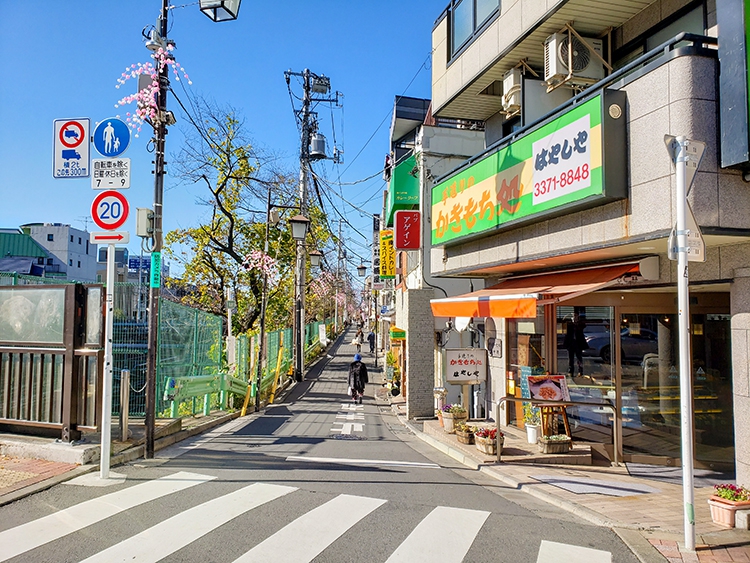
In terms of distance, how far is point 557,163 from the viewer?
8.02m

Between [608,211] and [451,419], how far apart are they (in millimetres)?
5753

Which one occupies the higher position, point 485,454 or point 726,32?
point 726,32

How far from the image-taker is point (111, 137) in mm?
7875

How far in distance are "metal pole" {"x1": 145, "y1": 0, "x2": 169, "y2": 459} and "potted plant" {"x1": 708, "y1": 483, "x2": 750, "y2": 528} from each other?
24.5ft

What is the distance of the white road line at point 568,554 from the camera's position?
487 cm

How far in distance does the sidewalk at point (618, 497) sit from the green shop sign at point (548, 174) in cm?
366

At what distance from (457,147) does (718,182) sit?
447 inches

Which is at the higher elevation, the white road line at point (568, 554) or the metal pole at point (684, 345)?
the metal pole at point (684, 345)

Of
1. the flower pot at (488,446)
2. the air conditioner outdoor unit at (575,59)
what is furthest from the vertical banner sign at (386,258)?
the flower pot at (488,446)

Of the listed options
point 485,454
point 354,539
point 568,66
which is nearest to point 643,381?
point 485,454

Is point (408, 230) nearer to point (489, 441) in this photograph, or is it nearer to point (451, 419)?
point (451, 419)

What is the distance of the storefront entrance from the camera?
856 cm

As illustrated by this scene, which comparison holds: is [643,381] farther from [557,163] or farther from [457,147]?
[457,147]

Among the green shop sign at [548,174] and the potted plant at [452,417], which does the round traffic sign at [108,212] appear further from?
the potted plant at [452,417]
